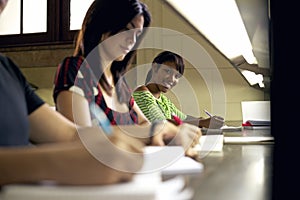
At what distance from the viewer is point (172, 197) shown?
1.16 ft

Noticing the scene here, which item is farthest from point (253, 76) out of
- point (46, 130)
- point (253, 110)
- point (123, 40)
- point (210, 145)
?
point (46, 130)

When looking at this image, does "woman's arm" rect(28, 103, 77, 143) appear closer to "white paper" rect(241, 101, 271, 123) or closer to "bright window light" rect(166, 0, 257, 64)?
"bright window light" rect(166, 0, 257, 64)

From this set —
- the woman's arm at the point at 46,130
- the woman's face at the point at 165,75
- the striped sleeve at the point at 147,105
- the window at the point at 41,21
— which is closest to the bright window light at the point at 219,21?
the woman's arm at the point at 46,130

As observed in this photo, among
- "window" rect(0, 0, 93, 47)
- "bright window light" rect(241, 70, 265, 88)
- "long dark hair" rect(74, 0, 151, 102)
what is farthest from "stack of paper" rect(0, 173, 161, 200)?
"window" rect(0, 0, 93, 47)

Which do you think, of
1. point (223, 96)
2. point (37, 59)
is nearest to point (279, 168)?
point (223, 96)

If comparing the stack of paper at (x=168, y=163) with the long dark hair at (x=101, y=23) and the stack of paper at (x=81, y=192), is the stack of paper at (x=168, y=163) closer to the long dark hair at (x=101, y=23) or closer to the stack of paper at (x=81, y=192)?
the stack of paper at (x=81, y=192)

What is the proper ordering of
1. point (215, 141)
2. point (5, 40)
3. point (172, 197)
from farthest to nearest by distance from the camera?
point (5, 40)
point (215, 141)
point (172, 197)

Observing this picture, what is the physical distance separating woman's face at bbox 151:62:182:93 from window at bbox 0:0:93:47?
0.87 m

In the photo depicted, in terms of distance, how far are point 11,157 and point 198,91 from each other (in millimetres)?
2458

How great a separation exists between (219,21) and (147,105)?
0.89 metres

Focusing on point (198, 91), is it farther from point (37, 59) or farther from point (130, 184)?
point (130, 184)

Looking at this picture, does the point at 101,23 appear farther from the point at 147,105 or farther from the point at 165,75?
the point at 165,75

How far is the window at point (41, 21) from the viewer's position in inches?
110

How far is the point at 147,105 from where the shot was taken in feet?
5.96
